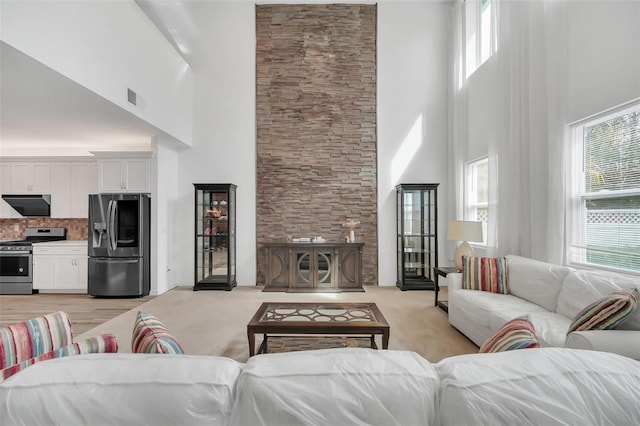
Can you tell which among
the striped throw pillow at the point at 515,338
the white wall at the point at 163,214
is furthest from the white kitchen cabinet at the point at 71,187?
the striped throw pillow at the point at 515,338

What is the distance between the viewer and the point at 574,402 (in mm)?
727

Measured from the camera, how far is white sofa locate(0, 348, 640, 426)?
72 centimetres

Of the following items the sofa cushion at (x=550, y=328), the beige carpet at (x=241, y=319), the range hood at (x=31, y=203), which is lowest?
the beige carpet at (x=241, y=319)

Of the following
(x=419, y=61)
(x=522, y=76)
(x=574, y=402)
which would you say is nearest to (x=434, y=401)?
(x=574, y=402)

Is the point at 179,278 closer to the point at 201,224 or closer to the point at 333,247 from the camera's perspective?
the point at 201,224

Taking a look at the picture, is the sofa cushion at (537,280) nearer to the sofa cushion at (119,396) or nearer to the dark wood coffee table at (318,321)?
the dark wood coffee table at (318,321)

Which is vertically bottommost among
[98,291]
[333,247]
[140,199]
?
[98,291]

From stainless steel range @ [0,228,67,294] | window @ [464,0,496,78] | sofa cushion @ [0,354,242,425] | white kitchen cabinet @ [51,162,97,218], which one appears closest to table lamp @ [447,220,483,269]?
window @ [464,0,496,78]

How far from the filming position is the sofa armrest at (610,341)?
5.23 ft

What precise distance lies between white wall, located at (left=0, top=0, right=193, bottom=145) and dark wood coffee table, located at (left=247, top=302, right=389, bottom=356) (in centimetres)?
272

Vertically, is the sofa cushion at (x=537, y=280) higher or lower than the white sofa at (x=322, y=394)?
lower

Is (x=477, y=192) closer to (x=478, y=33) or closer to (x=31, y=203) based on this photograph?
(x=478, y=33)

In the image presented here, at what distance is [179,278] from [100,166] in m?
2.21

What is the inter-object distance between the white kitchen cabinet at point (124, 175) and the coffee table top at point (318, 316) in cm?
328
